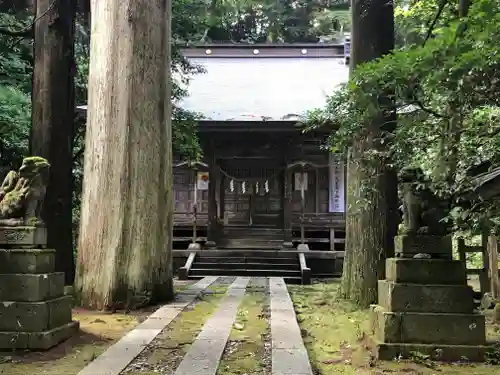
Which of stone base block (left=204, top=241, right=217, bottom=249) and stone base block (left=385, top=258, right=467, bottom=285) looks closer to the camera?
stone base block (left=385, top=258, right=467, bottom=285)

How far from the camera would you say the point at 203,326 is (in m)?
5.61

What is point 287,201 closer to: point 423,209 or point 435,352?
point 423,209

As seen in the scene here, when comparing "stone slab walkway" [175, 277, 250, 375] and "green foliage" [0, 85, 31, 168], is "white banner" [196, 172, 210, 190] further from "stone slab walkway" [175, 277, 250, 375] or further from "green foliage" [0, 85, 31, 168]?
"stone slab walkway" [175, 277, 250, 375]

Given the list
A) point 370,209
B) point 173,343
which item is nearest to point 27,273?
point 173,343

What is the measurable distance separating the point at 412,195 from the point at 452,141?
676 mm

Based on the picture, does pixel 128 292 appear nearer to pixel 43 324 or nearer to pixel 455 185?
pixel 43 324

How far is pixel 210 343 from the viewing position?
15.6 feet

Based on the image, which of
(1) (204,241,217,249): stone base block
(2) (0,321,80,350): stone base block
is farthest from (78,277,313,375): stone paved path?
(1) (204,241,217,249): stone base block

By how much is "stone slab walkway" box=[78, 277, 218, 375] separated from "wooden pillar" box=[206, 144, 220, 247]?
24.2 feet

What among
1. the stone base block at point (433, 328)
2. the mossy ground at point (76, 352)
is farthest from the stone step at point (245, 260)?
the stone base block at point (433, 328)

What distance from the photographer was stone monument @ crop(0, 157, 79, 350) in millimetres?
4539

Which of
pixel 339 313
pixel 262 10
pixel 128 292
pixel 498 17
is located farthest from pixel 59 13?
pixel 262 10

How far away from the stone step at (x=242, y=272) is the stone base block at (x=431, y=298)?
8138 millimetres

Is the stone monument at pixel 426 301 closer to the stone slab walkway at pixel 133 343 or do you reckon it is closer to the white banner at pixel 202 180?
the stone slab walkway at pixel 133 343
